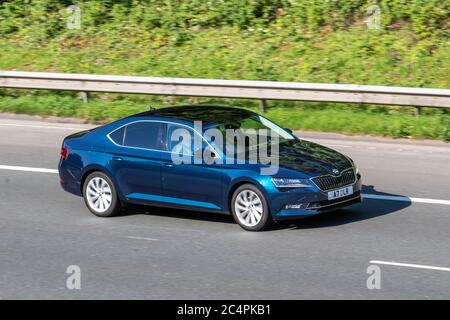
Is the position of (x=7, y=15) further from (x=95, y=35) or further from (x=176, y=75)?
(x=176, y=75)

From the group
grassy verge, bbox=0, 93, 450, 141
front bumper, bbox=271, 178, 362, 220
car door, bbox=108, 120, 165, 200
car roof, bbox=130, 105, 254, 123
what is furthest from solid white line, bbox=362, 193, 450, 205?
grassy verge, bbox=0, 93, 450, 141

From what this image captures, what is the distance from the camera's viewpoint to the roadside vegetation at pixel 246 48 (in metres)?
20.2

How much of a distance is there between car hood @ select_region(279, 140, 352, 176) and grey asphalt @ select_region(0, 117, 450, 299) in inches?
30.4

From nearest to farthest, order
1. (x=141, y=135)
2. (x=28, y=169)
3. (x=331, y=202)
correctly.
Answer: (x=331, y=202), (x=141, y=135), (x=28, y=169)

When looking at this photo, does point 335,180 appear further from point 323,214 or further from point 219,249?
point 219,249

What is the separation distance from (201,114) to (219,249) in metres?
2.36

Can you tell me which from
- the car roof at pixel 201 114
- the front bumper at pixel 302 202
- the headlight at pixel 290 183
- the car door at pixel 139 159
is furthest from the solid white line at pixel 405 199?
the car door at pixel 139 159

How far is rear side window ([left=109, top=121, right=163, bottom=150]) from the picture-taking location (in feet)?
42.3

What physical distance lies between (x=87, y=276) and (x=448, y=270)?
13.1 ft

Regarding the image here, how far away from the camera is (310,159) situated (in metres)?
12.3

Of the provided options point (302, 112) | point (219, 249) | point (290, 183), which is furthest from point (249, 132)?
point (302, 112)

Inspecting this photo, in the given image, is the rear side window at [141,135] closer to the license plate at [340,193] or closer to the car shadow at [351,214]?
the car shadow at [351,214]

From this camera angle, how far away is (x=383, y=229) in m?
12.1

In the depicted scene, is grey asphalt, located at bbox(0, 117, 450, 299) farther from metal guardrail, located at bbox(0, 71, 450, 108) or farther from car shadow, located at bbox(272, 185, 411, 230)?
metal guardrail, located at bbox(0, 71, 450, 108)
